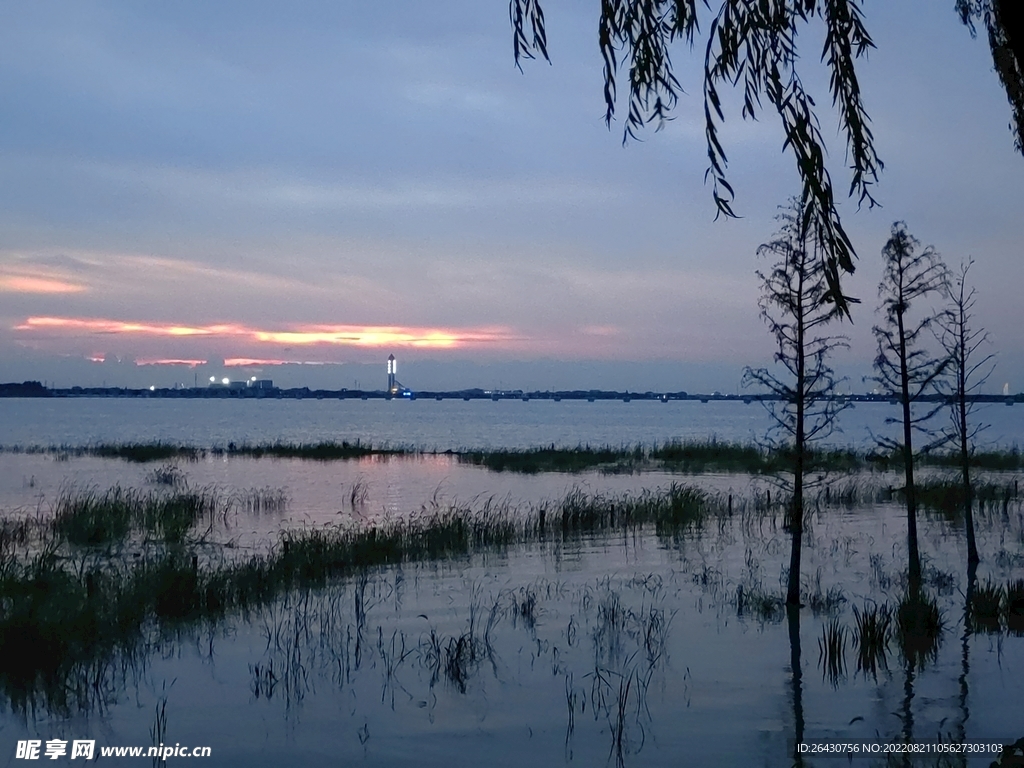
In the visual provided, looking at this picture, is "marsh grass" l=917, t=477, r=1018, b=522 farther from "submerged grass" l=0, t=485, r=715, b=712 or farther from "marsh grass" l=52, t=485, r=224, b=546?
"marsh grass" l=52, t=485, r=224, b=546

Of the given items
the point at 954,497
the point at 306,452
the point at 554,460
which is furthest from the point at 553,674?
the point at 306,452

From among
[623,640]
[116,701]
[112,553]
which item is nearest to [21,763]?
[116,701]

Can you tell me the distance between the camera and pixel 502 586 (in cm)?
1530

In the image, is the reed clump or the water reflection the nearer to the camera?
the water reflection

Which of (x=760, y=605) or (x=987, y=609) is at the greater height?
(x=987, y=609)

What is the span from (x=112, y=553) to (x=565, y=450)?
105 ft

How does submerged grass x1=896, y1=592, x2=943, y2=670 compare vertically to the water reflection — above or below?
above

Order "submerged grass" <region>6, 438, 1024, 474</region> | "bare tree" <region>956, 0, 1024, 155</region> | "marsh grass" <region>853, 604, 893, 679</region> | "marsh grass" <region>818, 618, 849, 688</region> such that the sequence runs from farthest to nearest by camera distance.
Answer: "submerged grass" <region>6, 438, 1024, 474</region> < "marsh grass" <region>853, 604, 893, 679</region> < "marsh grass" <region>818, 618, 849, 688</region> < "bare tree" <region>956, 0, 1024, 155</region>

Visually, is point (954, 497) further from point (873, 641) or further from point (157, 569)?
point (157, 569)

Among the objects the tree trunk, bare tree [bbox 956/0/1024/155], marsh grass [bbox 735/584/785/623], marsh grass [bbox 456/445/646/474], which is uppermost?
bare tree [bbox 956/0/1024/155]

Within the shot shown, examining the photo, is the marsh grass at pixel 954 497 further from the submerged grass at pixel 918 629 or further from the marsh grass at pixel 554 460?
the marsh grass at pixel 554 460

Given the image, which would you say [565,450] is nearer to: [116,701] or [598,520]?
[598,520]

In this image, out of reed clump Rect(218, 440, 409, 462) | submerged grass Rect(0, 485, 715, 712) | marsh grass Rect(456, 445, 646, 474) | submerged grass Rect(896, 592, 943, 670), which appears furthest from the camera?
reed clump Rect(218, 440, 409, 462)

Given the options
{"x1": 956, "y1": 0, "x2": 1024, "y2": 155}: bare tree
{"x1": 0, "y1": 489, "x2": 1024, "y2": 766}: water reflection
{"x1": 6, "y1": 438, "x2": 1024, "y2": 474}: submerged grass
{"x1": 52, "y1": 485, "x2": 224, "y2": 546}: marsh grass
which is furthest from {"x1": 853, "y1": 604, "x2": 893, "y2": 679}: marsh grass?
{"x1": 6, "y1": 438, "x2": 1024, "y2": 474}: submerged grass
